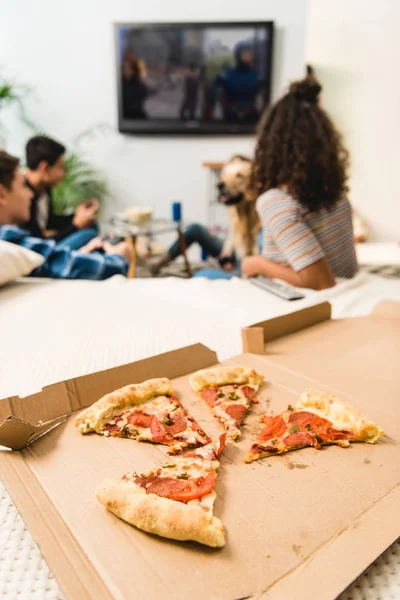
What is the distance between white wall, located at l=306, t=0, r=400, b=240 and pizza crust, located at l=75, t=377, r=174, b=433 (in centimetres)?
383

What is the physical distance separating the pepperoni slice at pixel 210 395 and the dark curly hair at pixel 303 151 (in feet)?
2.93

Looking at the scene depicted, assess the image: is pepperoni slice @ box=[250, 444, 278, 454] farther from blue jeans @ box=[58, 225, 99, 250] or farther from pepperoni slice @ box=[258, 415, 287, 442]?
blue jeans @ box=[58, 225, 99, 250]

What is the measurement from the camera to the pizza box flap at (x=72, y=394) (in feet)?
1.97

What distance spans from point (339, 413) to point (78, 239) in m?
2.44

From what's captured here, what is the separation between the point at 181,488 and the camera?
1.78 ft

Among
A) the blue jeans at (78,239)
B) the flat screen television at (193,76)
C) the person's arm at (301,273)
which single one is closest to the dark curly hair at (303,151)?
the person's arm at (301,273)

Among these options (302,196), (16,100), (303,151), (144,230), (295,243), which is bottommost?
(144,230)

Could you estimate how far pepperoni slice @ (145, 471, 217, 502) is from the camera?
54 centimetres

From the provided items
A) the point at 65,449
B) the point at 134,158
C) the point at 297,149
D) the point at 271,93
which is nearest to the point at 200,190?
the point at 134,158

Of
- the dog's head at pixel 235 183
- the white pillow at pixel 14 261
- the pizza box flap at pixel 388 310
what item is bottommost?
the pizza box flap at pixel 388 310

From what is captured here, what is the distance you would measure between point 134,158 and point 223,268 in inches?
57.0

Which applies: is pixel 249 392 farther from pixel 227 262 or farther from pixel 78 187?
pixel 78 187

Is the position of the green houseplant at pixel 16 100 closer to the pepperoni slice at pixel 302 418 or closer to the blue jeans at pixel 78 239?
the blue jeans at pixel 78 239

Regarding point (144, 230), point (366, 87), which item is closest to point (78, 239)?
point (144, 230)
